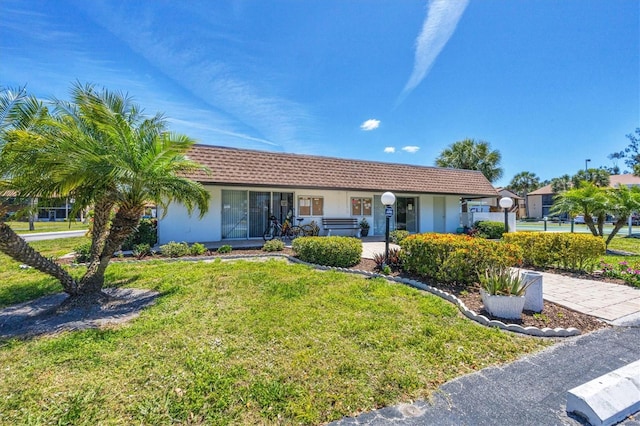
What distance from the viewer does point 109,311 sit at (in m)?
4.88

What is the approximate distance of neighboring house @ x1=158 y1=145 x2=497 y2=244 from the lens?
12.2 meters

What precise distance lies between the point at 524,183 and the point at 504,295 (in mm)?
64966

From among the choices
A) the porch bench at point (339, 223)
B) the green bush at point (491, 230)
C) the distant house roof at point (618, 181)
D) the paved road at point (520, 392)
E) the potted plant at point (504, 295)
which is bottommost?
the paved road at point (520, 392)

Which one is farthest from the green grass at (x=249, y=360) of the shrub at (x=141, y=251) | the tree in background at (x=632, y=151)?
the tree in background at (x=632, y=151)

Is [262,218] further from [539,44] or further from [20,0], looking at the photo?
[539,44]

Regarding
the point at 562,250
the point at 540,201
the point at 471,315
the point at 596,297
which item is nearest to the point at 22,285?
the point at 471,315

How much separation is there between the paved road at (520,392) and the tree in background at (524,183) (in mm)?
64605

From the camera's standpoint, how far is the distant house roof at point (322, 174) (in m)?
12.4

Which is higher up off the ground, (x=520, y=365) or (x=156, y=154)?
(x=156, y=154)

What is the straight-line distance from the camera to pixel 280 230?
45.2 ft

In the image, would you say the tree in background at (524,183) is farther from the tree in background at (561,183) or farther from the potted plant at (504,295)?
the potted plant at (504,295)

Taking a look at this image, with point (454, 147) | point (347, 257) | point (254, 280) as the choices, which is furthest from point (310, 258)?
point (454, 147)

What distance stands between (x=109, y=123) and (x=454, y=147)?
3244cm

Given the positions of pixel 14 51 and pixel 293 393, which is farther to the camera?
pixel 14 51
